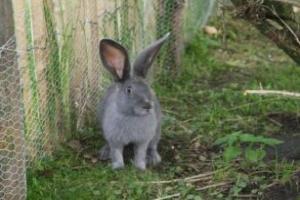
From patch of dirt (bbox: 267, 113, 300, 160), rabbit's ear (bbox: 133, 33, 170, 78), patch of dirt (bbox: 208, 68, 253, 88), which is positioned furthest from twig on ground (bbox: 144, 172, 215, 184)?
patch of dirt (bbox: 208, 68, 253, 88)

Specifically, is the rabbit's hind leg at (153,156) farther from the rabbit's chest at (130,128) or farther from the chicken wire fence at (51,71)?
the chicken wire fence at (51,71)

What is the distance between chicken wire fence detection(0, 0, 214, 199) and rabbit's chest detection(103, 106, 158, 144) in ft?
1.48

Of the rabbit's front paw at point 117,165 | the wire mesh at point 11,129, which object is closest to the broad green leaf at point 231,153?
the rabbit's front paw at point 117,165

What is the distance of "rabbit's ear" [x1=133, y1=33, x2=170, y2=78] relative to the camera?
500 cm

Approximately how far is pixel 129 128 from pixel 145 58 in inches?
18.8

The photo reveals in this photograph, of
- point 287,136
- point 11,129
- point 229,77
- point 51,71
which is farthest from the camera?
point 229,77

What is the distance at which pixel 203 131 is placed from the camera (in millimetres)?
5816

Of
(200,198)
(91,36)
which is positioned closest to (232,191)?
(200,198)

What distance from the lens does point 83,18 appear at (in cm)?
568

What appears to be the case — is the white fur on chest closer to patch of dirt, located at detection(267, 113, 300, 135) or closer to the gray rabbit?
the gray rabbit

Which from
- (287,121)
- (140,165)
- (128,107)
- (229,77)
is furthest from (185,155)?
(229,77)

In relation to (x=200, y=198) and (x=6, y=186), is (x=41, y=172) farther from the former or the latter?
(x=200, y=198)

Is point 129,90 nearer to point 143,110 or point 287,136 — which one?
point 143,110

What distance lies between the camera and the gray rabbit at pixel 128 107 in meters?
4.97
